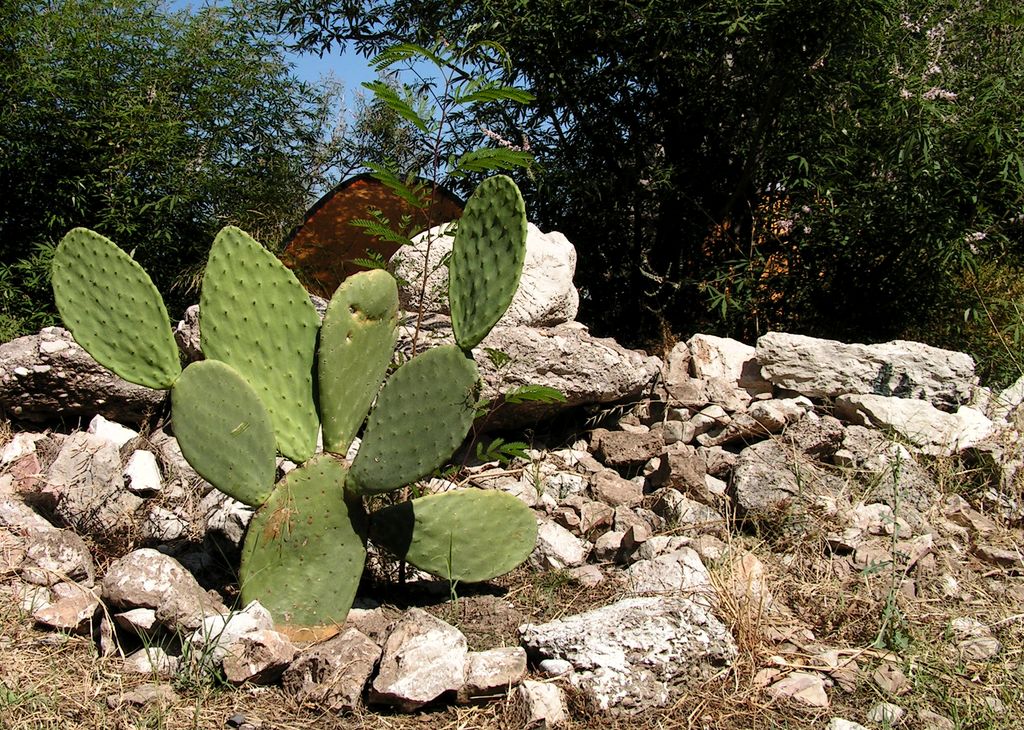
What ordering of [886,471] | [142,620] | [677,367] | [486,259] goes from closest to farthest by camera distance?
[142,620], [486,259], [886,471], [677,367]

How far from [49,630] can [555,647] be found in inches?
57.8

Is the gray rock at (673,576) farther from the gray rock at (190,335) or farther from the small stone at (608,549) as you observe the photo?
the gray rock at (190,335)

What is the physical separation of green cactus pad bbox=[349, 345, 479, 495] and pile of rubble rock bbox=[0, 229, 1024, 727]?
0.45 meters

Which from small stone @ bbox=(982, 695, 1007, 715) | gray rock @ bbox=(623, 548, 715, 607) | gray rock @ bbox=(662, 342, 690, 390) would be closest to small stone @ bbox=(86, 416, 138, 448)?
gray rock @ bbox=(623, 548, 715, 607)

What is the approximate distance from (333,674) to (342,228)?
331 centimetres

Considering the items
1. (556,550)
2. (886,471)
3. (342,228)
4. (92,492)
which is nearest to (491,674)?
(556,550)

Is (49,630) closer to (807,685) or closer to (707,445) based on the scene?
(807,685)

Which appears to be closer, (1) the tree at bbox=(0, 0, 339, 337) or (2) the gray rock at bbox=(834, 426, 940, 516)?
(2) the gray rock at bbox=(834, 426, 940, 516)

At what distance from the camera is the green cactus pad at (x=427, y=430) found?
300 cm

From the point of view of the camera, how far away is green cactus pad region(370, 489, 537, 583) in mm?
3102

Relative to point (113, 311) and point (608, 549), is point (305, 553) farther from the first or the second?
point (608, 549)

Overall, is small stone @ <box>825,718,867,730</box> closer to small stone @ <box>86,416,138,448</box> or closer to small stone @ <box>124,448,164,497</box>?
small stone @ <box>124,448,164,497</box>

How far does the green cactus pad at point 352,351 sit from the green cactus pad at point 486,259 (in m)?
0.26

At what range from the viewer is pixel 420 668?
258 cm
